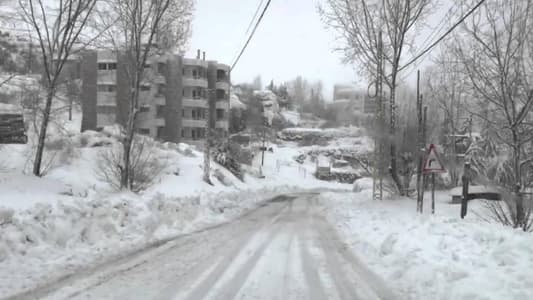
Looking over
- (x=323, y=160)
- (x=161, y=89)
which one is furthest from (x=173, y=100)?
(x=323, y=160)

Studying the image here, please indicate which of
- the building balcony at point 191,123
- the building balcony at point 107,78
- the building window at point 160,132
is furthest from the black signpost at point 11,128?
the building balcony at point 191,123

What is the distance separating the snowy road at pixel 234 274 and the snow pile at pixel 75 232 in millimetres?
699

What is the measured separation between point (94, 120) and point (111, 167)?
3981cm

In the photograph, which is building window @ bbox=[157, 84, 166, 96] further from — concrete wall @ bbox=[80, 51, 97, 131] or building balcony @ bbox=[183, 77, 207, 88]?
concrete wall @ bbox=[80, 51, 97, 131]

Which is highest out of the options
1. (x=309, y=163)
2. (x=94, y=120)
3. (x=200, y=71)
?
(x=200, y=71)

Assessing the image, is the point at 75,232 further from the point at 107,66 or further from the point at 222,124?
the point at 222,124

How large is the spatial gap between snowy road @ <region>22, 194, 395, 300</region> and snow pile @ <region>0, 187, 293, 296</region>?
0.70 metres

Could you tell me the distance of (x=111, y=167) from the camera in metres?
19.8

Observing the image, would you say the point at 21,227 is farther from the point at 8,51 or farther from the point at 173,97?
the point at 173,97

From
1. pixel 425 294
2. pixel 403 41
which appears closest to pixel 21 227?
pixel 425 294

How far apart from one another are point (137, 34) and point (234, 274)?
14264mm

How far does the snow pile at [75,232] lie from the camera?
25.1ft

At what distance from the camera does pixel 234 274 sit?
7758 mm

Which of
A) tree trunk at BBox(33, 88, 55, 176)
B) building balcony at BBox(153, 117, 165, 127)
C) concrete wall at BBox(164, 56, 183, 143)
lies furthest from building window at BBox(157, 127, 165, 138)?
tree trunk at BBox(33, 88, 55, 176)
